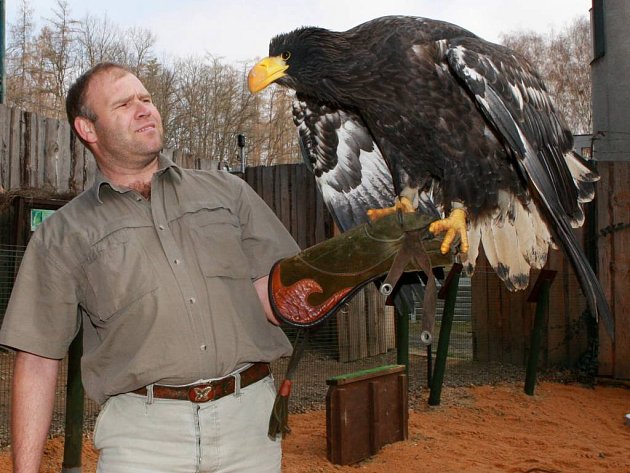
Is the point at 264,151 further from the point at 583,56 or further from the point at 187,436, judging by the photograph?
the point at 187,436

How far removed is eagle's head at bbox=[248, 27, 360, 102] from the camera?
274 centimetres

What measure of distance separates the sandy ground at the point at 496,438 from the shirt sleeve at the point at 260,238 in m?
2.24

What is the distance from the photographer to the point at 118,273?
1814 mm

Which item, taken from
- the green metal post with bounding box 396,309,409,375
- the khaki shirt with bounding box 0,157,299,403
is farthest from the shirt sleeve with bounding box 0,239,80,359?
the green metal post with bounding box 396,309,409,375

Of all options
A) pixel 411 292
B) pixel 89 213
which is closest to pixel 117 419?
pixel 89 213

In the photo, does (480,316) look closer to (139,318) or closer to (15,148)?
(15,148)

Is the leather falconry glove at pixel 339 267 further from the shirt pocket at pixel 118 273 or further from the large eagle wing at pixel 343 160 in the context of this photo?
the large eagle wing at pixel 343 160

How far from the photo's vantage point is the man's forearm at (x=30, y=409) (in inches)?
70.9

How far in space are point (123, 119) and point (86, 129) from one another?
0.46ft

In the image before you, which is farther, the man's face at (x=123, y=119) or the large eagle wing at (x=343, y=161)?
the large eagle wing at (x=343, y=161)

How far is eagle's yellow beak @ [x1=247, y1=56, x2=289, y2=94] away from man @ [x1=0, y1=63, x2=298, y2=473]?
667mm

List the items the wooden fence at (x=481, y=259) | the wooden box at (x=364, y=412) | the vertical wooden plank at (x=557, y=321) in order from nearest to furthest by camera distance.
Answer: the wooden box at (x=364, y=412)
the wooden fence at (x=481, y=259)
the vertical wooden plank at (x=557, y=321)

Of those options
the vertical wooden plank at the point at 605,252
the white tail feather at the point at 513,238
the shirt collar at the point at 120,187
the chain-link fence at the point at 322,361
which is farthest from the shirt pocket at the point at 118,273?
the vertical wooden plank at the point at 605,252

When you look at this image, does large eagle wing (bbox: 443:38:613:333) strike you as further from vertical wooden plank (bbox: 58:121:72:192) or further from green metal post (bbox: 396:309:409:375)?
vertical wooden plank (bbox: 58:121:72:192)
